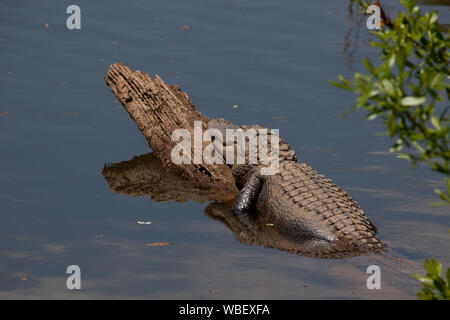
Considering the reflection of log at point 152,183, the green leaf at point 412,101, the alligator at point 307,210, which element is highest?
the reflection of log at point 152,183

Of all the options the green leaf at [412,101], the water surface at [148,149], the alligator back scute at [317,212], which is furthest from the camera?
the alligator back scute at [317,212]

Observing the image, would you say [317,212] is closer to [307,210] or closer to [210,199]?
[307,210]

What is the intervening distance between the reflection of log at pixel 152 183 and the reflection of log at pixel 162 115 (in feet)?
0.41

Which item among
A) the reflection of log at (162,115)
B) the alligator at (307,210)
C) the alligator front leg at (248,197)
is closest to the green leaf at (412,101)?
the alligator at (307,210)

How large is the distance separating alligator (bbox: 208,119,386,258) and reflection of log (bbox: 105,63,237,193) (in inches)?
Answer: 19.7

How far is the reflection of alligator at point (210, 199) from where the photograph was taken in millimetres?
7430

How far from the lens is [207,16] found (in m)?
15.5

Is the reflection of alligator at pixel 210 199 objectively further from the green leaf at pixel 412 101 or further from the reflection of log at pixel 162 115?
the green leaf at pixel 412 101

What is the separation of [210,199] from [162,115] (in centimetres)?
154

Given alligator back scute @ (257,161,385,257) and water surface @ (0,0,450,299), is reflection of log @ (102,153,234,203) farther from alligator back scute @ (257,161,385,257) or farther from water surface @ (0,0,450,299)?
alligator back scute @ (257,161,385,257)

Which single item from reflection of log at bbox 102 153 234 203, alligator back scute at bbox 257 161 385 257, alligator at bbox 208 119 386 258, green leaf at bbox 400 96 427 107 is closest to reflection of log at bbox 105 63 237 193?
reflection of log at bbox 102 153 234 203

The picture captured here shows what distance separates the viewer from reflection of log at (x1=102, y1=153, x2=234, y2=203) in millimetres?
8836

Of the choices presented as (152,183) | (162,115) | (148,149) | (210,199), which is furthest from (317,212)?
(148,149)

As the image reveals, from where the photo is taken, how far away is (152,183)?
920 centimetres
